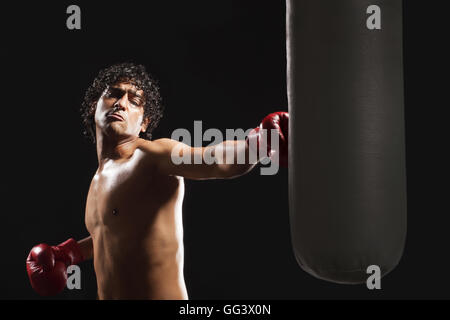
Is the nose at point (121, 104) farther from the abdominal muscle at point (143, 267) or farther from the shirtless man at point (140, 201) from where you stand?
the abdominal muscle at point (143, 267)

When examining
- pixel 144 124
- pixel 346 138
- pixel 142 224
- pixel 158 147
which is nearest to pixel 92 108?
pixel 144 124

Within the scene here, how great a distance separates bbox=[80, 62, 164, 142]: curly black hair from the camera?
72.0 inches

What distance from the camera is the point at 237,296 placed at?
2.48 metres

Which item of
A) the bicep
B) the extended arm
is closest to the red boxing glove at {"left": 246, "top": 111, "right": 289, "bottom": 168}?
the extended arm

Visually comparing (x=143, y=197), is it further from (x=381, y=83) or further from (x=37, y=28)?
(x=37, y=28)

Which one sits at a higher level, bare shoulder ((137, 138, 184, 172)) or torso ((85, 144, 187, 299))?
bare shoulder ((137, 138, 184, 172))

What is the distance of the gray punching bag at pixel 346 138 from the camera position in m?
1.22

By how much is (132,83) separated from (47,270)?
2.26 feet

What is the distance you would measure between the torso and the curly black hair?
308mm

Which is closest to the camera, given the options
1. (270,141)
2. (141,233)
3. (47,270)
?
(270,141)

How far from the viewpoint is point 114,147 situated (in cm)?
173

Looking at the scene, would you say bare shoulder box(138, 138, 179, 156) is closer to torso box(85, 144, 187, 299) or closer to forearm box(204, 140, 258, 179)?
torso box(85, 144, 187, 299)

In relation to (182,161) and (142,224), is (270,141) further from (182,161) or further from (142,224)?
(142,224)

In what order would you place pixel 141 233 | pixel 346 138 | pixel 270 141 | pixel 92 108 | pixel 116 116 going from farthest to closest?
pixel 92 108
pixel 116 116
pixel 141 233
pixel 270 141
pixel 346 138
